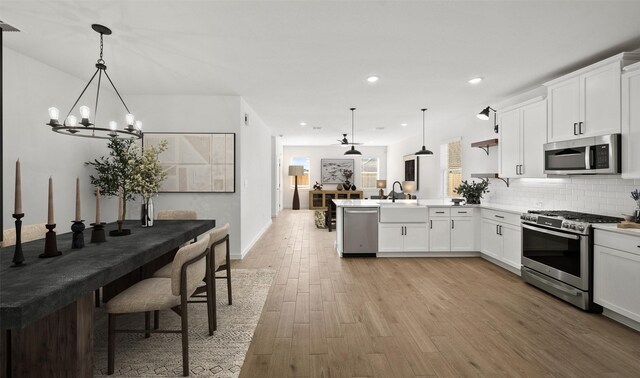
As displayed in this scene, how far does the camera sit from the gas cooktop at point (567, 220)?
3.16 meters

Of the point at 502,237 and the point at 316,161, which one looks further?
the point at 316,161

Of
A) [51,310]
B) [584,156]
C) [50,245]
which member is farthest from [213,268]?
[584,156]

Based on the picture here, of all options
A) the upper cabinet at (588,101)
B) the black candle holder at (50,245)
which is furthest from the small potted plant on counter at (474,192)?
the black candle holder at (50,245)

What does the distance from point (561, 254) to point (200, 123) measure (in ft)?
16.6

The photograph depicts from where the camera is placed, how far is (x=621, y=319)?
9.60 ft

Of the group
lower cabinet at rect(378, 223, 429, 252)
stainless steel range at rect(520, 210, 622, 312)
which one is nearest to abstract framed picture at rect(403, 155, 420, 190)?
lower cabinet at rect(378, 223, 429, 252)

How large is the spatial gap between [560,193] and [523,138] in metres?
0.85

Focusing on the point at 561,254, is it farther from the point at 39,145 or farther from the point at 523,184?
the point at 39,145

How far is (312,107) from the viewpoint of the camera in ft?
19.4

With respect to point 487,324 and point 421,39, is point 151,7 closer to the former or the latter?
point 421,39

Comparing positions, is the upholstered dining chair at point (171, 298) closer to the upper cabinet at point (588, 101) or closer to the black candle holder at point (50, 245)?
the black candle holder at point (50, 245)

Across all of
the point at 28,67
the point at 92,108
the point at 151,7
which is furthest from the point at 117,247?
the point at 92,108

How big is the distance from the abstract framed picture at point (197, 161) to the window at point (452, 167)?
15.0 feet

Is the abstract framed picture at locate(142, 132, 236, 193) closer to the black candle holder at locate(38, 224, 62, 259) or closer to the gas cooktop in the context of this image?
the black candle holder at locate(38, 224, 62, 259)
